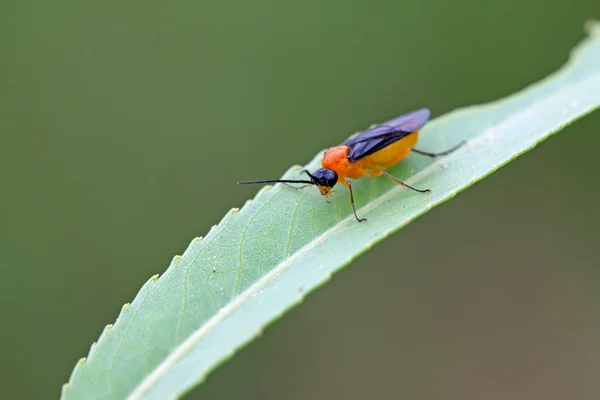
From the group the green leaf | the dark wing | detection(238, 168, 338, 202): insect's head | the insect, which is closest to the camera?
the green leaf

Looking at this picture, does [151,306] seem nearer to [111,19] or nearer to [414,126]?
[414,126]

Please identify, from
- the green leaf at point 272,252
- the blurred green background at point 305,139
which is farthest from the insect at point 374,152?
the blurred green background at point 305,139

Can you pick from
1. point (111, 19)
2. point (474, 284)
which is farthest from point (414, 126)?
point (111, 19)

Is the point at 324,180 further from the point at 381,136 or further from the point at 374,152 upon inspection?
the point at 381,136

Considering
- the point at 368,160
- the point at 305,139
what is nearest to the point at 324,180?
the point at 368,160

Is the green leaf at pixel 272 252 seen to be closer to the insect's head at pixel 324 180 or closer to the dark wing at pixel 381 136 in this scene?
the insect's head at pixel 324 180

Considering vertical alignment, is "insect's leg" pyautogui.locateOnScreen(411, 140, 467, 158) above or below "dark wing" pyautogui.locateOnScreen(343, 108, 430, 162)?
below

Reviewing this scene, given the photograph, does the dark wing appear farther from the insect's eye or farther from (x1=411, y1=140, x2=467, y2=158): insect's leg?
the insect's eye

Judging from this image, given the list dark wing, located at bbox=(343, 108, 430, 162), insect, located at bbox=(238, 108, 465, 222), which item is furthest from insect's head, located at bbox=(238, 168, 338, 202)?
dark wing, located at bbox=(343, 108, 430, 162)
